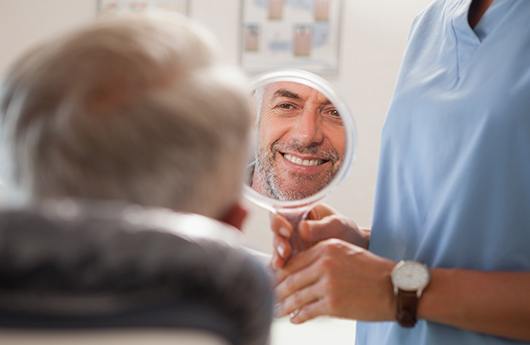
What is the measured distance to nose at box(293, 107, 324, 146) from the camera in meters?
1.22

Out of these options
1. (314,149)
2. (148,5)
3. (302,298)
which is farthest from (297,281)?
(148,5)

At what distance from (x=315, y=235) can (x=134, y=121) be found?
0.72 metres

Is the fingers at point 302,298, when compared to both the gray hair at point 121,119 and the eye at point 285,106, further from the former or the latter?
the gray hair at point 121,119

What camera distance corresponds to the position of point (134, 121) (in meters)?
0.53

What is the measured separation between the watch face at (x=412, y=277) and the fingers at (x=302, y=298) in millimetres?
125

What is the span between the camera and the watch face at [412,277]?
101cm

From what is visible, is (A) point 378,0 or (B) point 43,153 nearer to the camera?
(B) point 43,153

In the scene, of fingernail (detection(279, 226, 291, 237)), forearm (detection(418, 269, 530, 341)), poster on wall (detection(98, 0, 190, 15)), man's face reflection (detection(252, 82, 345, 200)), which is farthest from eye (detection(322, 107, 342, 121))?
poster on wall (detection(98, 0, 190, 15))

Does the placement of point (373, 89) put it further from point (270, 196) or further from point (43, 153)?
point (43, 153)

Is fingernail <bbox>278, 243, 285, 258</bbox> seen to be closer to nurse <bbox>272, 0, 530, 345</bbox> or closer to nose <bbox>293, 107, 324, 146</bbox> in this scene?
nurse <bbox>272, 0, 530, 345</bbox>

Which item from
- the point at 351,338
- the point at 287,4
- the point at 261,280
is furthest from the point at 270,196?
the point at 287,4

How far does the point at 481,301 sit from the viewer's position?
975 mm

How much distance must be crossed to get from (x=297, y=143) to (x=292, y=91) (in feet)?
0.31

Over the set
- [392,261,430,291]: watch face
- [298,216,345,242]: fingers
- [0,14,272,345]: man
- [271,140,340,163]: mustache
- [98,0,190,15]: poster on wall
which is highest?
[0,14,272,345]: man
